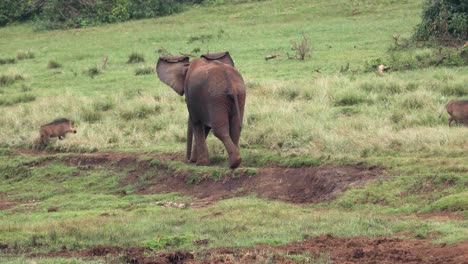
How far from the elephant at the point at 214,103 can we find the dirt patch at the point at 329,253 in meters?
4.67

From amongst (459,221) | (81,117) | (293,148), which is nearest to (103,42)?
(81,117)

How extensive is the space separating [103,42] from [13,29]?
834cm

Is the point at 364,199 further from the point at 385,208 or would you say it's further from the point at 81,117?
the point at 81,117

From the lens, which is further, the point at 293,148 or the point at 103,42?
the point at 103,42

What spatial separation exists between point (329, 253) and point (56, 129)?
9979 mm

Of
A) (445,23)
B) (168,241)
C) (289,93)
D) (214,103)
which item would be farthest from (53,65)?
(168,241)

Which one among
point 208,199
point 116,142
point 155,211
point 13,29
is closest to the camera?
point 155,211

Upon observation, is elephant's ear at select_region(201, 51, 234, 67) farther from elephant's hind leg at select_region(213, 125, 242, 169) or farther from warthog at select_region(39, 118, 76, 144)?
warthog at select_region(39, 118, 76, 144)

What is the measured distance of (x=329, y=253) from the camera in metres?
8.38

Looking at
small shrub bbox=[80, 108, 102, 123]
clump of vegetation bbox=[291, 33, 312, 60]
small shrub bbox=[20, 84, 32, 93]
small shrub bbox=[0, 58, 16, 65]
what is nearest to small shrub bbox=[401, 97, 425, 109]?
small shrub bbox=[80, 108, 102, 123]

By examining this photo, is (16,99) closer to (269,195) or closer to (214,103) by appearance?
(214,103)

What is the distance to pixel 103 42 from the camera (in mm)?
33438

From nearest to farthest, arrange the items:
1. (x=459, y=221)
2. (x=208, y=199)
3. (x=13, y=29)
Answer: (x=459, y=221) < (x=208, y=199) < (x=13, y=29)

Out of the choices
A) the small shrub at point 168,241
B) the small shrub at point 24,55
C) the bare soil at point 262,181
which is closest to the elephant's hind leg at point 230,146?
the bare soil at point 262,181
